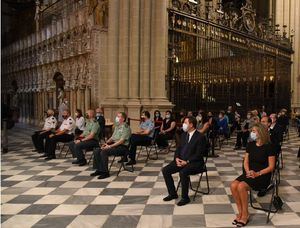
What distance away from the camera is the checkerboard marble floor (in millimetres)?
4859

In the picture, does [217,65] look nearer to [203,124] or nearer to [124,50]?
[124,50]

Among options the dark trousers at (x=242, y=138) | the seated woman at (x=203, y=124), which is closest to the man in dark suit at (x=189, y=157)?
the seated woman at (x=203, y=124)

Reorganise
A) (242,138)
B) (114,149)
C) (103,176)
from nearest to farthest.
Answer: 1. (103,176)
2. (114,149)
3. (242,138)

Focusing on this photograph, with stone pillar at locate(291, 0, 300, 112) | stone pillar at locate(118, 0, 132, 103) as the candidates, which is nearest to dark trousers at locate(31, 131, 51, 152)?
stone pillar at locate(118, 0, 132, 103)

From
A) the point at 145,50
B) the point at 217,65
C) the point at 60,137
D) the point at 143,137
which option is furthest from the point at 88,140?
the point at 217,65

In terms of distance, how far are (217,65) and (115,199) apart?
11683 millimetres

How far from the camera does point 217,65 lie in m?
16.5

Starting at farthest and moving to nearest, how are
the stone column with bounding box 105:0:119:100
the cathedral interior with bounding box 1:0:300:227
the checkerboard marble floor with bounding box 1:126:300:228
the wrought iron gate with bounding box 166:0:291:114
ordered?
the wrought iron gate with bounding box 166:0:291:114 < the stone column with bounding box 105:0:119:100 < the cathedral interior with bounding box 1:0:300:227 < the checkerboard marble floor with bounding box 1:126:300:228

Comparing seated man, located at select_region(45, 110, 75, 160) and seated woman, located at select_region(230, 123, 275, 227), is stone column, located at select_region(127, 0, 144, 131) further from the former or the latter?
seated woman, located at select_region(230, 123, 275, 227)

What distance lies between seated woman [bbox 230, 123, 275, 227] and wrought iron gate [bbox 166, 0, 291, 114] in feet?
29.6

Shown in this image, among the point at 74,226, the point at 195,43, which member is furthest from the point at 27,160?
the point at 195,43

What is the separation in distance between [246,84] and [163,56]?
24.2ft

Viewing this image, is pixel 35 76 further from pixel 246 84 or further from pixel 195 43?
pixel 246 84

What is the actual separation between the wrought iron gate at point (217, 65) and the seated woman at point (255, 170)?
9.01 meters
